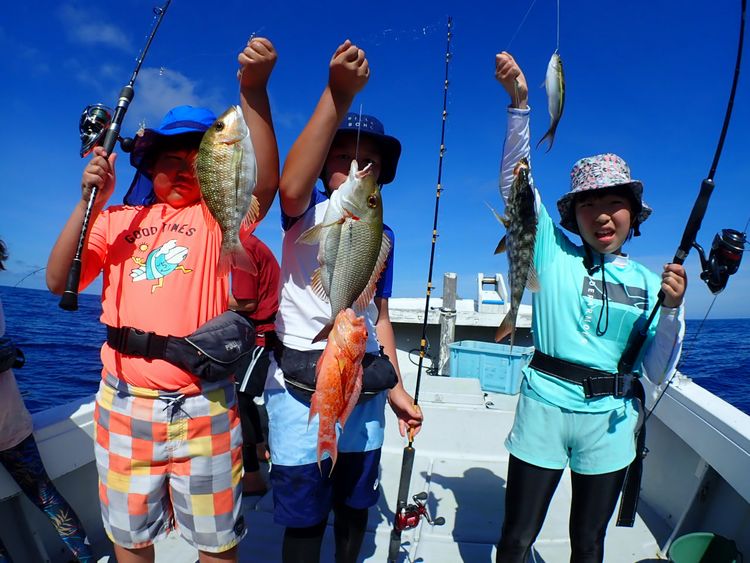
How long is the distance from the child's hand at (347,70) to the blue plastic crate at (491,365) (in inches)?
261

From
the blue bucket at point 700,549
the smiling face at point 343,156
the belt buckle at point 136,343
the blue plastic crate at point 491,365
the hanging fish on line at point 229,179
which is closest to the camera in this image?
the hanging fish on line at point 229,179

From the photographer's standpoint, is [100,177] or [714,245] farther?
[714,245]

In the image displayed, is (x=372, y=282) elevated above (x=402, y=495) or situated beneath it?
elevated above

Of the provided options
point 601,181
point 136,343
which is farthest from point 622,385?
point 136,343

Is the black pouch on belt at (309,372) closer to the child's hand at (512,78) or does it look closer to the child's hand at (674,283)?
the child's hand at (674,283)

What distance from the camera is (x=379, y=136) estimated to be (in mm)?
2076

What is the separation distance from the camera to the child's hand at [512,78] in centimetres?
229

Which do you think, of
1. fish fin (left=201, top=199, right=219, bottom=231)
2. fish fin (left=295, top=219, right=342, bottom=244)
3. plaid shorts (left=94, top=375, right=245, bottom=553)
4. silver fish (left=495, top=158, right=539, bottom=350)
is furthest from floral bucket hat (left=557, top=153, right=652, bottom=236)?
plaid shorts (left=94, top=375, right=245, bottom=553)

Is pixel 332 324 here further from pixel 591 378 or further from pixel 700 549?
pixel 700 549

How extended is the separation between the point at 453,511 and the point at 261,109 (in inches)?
146

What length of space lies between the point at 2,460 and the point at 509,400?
620cm

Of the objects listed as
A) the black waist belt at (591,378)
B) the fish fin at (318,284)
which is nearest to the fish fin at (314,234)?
the fish fin at (318,284)

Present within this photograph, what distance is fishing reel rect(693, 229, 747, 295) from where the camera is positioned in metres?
2.22

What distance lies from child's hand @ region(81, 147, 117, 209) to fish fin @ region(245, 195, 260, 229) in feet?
2.46
